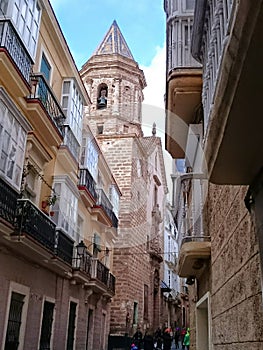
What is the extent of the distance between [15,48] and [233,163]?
829 cm

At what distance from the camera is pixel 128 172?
1009 inches

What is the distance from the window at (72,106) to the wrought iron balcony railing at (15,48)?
3.28 metres

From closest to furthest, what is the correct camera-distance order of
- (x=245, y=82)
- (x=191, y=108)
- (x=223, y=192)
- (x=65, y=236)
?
(x=245, y=82), (x=223, y=192), (x=191, y=108), (x=65, y=236)

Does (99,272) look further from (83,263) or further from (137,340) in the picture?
(137,340)

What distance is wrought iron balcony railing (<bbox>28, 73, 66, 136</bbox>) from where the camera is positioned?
11555 millimetres

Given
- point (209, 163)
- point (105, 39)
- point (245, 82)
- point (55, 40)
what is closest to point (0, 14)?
point (55, 40)

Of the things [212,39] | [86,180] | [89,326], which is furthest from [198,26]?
[89,326]

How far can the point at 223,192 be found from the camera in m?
4.78

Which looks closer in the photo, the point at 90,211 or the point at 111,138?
the point at 90,211

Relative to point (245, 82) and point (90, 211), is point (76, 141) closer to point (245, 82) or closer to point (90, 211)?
point (90, 211)

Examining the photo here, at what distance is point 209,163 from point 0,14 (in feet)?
27.3

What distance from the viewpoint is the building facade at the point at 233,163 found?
2.26 m

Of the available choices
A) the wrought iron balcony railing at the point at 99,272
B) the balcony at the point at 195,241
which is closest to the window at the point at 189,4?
the balcony at the point at 195,241

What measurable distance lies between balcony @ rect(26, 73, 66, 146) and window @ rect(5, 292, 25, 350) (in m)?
4.20
